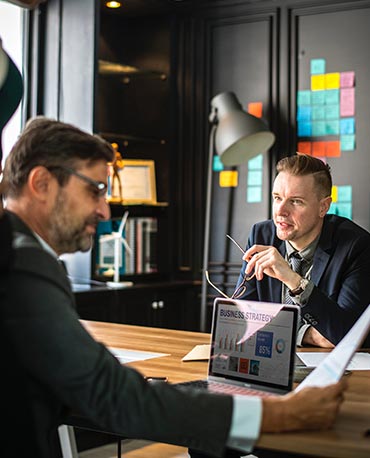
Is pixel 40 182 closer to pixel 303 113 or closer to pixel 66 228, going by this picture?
pixel 66 228

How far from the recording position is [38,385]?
59.4 inches

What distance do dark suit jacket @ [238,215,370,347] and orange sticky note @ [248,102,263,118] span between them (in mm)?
2213

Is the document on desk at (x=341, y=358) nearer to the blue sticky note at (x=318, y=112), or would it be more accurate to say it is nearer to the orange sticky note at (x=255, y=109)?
A: the blue sticky note at (x=318, y=112)

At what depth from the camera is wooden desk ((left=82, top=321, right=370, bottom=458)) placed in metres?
1.53

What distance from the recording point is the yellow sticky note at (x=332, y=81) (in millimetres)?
4980

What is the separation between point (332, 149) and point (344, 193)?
29 cm

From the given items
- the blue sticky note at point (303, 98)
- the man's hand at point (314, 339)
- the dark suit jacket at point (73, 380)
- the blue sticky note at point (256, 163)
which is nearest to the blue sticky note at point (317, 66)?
the blue sticky note at point (303, 98)

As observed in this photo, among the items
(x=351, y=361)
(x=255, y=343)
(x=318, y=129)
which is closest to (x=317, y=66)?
(x=318, y=129)

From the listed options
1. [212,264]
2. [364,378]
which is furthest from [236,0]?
[364,378]

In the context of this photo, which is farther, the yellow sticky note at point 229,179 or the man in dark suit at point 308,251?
the yellow sticky note at point 229,179

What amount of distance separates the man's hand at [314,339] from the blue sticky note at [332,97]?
2.58m

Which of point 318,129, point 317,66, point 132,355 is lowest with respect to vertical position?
point 132,355

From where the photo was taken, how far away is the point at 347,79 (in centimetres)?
496

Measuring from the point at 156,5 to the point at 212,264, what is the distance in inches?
68.5
